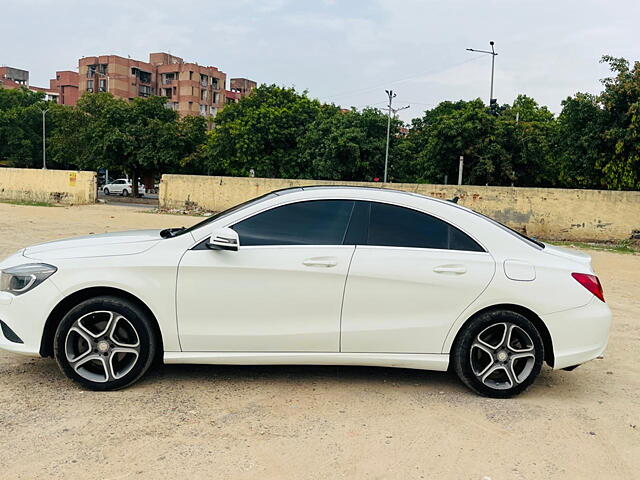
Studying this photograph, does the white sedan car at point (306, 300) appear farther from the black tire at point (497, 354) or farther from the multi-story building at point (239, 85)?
the multi-story building at point (239, 85)

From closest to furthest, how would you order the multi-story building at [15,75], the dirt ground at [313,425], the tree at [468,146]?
the dirt ground at [313,425], the tree at [468,146], the multi-story building at [15,75]

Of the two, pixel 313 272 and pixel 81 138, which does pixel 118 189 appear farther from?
pixel 313 272

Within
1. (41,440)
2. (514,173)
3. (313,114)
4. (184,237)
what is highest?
(313,114)

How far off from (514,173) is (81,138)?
32660mm

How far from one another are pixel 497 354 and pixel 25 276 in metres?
3.41

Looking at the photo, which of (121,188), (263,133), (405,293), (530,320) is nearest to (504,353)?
(530,320)

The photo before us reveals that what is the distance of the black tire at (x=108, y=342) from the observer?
156 inches

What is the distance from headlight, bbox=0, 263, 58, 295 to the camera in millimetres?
4000

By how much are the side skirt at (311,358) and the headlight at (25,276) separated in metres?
1.01

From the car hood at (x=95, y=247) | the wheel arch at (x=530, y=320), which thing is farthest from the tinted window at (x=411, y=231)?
the car hood at (x=95, y=247)

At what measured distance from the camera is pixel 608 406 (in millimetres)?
4188

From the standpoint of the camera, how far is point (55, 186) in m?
25.6

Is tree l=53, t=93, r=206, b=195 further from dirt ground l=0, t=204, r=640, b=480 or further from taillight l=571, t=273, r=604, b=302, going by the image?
taillight l=571, t=273, r=604, b=302

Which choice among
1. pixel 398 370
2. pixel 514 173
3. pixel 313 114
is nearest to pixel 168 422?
pixel 398 370
